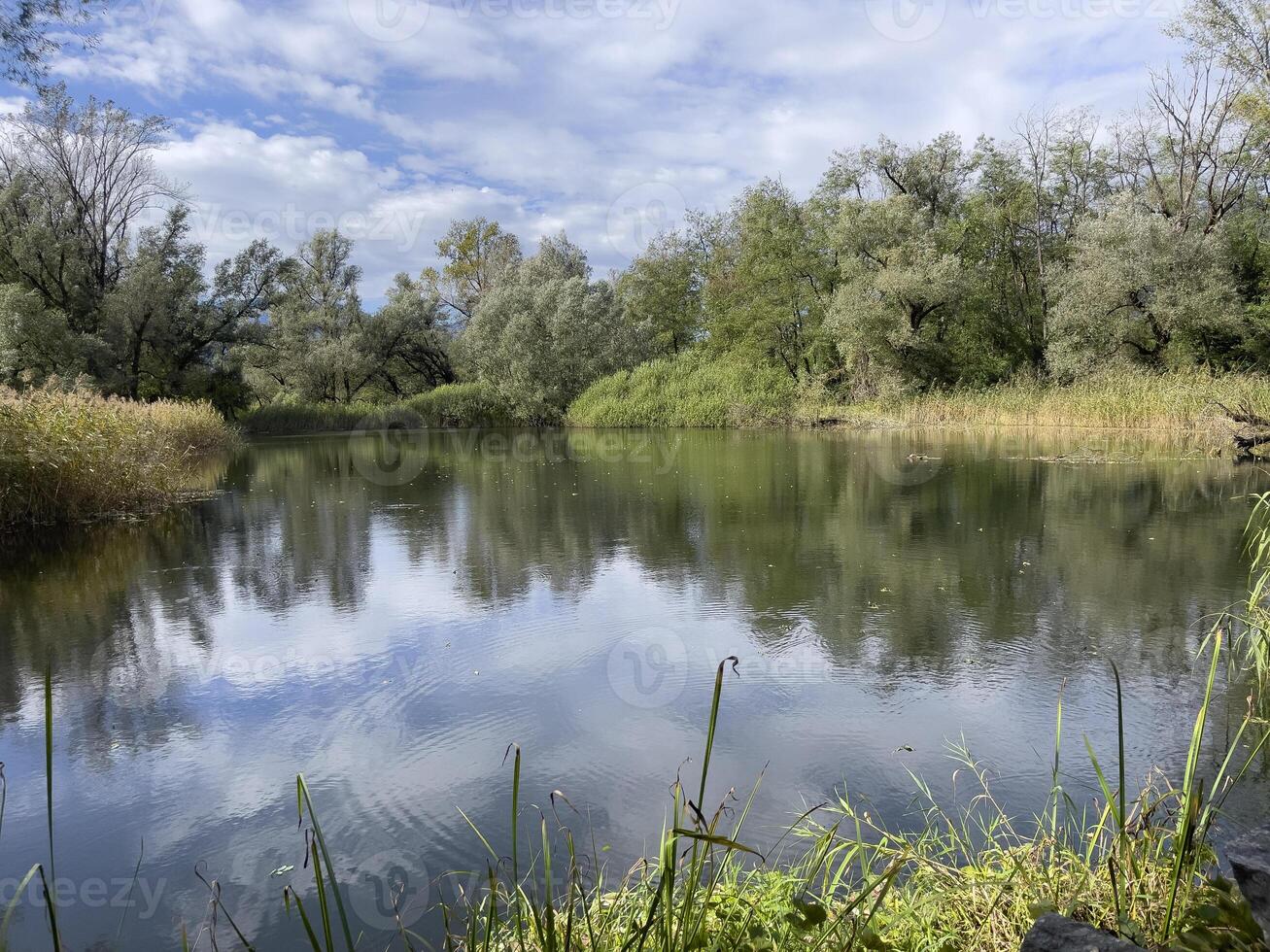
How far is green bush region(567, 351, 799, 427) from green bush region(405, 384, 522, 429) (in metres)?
4.43

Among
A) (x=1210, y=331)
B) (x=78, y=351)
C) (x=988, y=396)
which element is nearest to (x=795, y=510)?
(x=988, y=396)

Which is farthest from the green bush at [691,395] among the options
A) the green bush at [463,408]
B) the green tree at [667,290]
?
the green tree at [667,290]

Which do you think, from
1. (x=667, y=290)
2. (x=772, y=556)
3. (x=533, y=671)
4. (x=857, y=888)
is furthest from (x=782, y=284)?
(x=857, y=888)

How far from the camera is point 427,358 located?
48219 mm

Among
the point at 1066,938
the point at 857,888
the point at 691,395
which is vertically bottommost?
the point at 857,888

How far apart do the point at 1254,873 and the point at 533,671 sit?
3.88m

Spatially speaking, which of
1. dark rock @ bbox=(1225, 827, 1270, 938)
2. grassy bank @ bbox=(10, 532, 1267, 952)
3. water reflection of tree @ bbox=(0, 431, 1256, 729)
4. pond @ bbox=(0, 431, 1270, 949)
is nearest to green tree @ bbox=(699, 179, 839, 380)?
water reflection of tree @ bbox=(0, 431, 1256, 729)

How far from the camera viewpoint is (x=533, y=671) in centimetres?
516

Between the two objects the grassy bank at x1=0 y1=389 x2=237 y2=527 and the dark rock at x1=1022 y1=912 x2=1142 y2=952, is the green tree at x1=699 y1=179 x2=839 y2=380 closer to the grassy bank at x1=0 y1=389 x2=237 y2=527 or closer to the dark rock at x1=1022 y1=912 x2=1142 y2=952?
the grassy bank at x1=0 y1=389 x2=237 y2=527

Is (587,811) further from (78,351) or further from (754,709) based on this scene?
(78,351)

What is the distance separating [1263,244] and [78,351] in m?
40.3

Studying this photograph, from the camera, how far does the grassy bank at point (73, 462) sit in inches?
388

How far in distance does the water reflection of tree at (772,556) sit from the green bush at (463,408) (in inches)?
996

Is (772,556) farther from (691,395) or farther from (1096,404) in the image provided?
(691,395)
